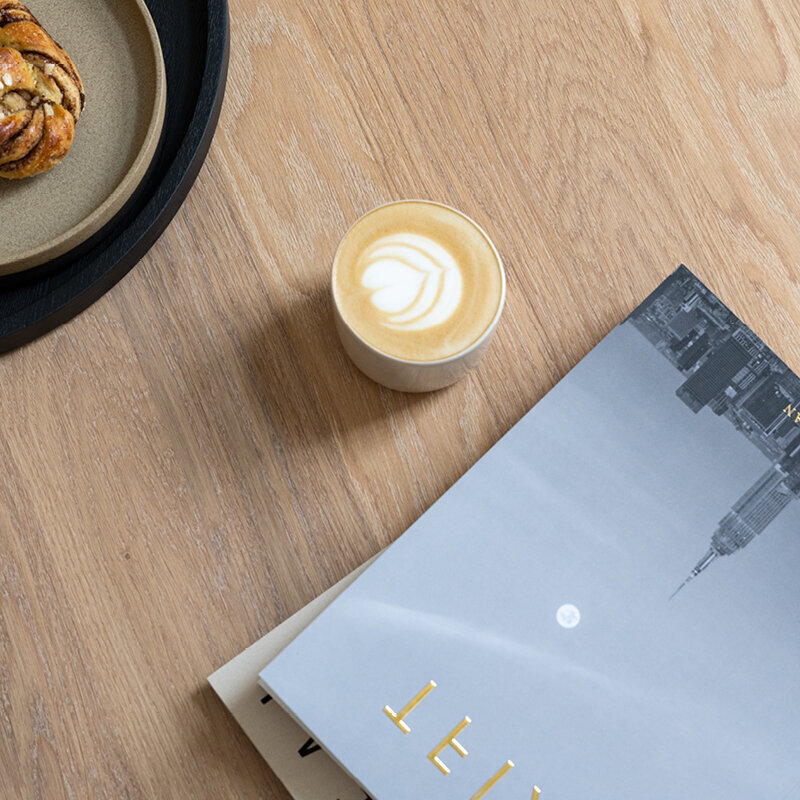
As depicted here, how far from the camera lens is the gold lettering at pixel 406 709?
1.66 feet

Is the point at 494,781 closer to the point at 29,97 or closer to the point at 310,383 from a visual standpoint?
the point at 310,383

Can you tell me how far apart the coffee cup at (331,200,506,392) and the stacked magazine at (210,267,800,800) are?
0.08 meters

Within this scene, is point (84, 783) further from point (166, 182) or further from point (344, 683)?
point (166, 182)

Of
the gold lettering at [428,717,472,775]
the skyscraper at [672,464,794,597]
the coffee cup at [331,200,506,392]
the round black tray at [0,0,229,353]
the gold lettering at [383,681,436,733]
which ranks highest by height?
the round black tray at [0,0,229,353]

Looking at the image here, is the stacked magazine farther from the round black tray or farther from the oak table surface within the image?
the round black tray

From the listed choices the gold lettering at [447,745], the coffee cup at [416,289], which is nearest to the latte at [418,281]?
the coffee cup at [416,289]

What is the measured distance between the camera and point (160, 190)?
0.55m

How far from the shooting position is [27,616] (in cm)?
53

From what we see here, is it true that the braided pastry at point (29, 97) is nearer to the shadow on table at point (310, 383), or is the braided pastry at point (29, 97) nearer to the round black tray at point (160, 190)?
the round black tray at point (160, 190)

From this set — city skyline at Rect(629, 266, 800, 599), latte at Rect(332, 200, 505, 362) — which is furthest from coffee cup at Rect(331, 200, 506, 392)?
city skyline at Rect(629, 266, 800, 599)

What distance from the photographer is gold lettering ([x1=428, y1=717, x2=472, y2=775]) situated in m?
0.50

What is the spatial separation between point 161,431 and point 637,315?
0.33m

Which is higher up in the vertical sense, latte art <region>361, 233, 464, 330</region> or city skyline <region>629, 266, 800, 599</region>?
latte art <region>361, 233, 464, 330</region>

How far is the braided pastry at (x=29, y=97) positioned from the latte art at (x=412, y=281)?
0.21m
